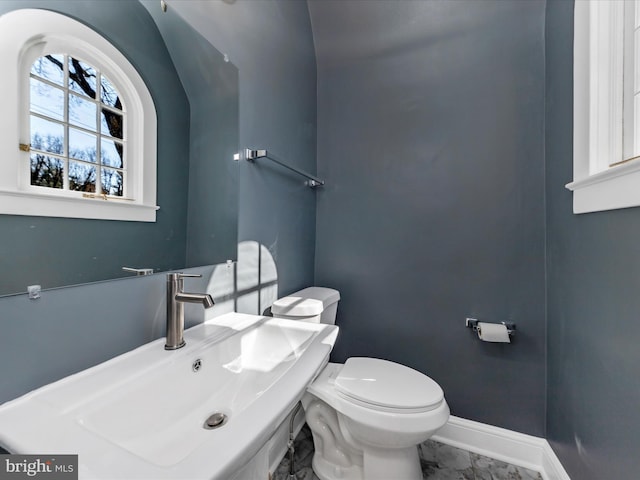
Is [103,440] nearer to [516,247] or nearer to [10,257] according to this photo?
[10,257]

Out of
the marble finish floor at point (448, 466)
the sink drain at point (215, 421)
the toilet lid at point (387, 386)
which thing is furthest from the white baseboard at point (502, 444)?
the sink drain at point (215, 421)

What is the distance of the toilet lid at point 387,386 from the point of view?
40.6 inches

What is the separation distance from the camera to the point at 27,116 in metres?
0.56

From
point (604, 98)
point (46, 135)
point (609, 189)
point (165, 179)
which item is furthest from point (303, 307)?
point (604, 98)

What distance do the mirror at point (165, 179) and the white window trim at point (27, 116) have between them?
0.02 meters

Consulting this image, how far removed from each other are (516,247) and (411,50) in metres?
1.27

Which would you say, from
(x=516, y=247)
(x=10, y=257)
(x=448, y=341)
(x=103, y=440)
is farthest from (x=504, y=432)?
(x=10, y=257)

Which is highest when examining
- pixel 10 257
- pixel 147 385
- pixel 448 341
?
pixel 10 257

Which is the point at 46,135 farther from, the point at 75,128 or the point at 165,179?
the point at 165,179

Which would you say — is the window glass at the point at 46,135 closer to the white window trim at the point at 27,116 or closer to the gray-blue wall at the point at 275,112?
the white window trim at the point at 27,116

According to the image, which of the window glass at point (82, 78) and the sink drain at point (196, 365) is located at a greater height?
the window glass at point (82, 78)

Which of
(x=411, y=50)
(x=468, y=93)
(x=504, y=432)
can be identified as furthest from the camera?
(x=411, y=50)

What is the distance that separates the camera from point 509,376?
1.43m

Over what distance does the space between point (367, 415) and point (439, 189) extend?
3.94 ft
